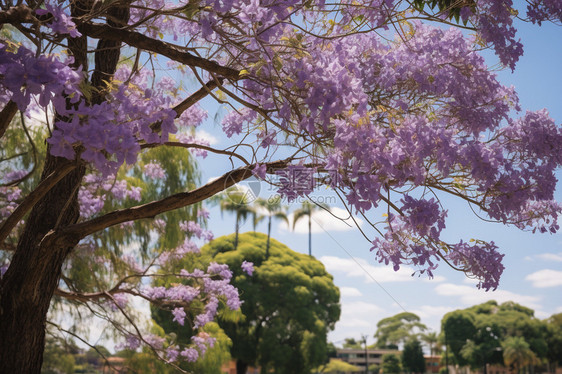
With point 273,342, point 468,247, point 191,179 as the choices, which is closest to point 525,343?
point 273,342

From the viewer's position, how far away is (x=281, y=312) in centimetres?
2397

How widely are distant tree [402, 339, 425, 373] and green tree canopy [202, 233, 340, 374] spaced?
30019 mm

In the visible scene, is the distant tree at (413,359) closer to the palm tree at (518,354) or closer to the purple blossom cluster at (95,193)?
the palm tree at (518,354)

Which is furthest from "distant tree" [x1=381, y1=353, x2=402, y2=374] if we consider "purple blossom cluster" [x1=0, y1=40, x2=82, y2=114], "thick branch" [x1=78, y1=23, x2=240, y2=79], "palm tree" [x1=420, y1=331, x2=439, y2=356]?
"purple blossom cluster" [x1=0, y1=40, x2=82, y2=114]

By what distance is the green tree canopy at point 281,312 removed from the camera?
2283cm

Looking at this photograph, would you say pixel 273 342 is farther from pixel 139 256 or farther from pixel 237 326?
pixel 139 256

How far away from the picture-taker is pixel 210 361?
46.1ft

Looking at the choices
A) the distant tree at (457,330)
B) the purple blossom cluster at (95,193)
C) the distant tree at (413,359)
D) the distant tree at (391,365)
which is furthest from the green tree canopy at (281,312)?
the distant tree at (391,365)

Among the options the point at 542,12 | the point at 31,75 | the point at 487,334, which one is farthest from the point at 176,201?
the point at 487,334

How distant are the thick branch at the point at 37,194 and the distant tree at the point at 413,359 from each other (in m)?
53.1

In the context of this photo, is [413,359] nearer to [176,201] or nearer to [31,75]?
[176,201]

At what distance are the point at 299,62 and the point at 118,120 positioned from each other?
1.03 m

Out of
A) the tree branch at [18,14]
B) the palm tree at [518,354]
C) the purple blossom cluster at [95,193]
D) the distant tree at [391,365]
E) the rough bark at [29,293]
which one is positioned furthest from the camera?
the distant tree at [391,365]

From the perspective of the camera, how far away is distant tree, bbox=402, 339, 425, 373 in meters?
52.2
